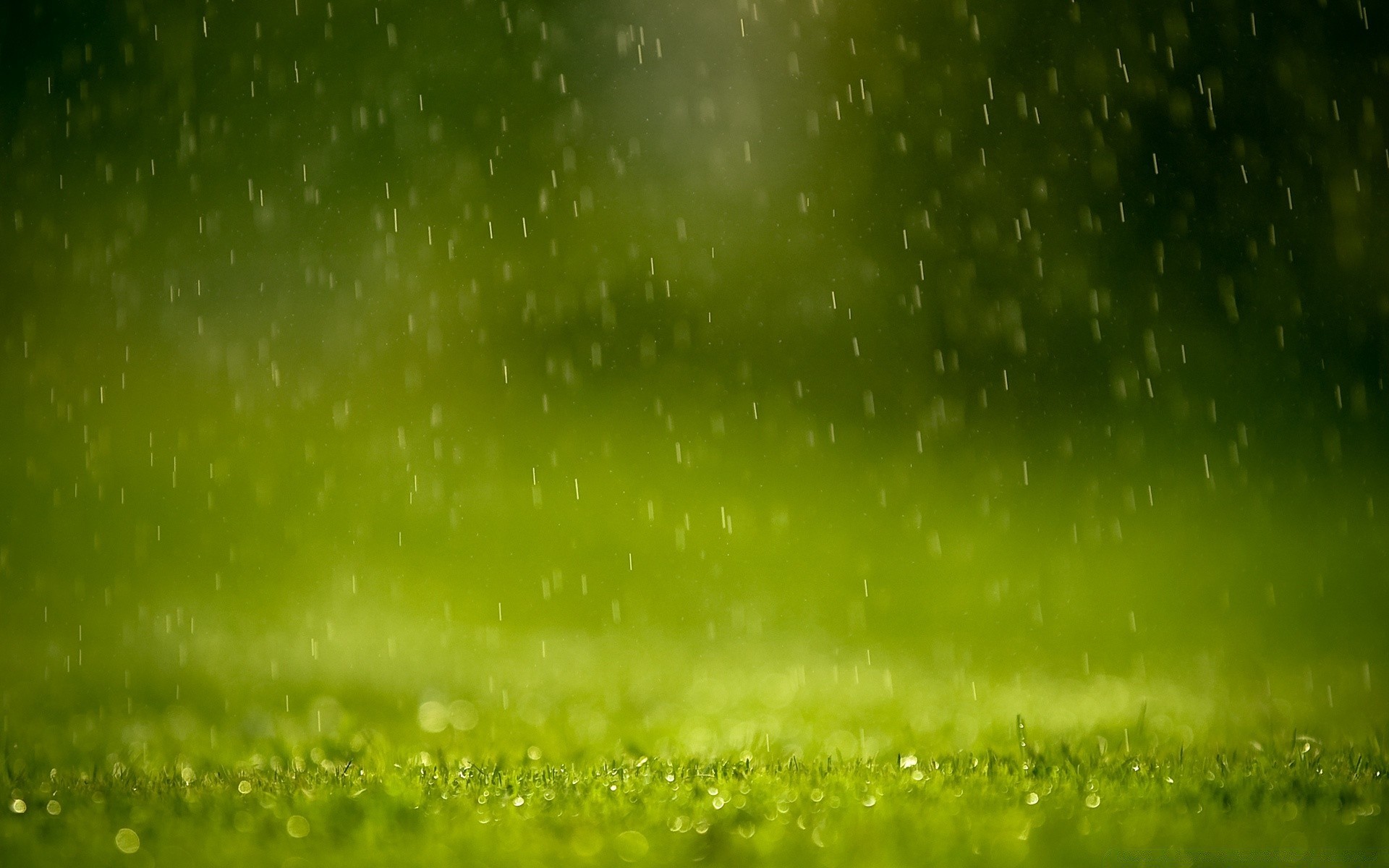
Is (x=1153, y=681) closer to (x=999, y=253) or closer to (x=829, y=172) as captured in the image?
(x=999, y=253)

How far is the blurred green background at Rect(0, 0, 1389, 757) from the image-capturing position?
901 cm

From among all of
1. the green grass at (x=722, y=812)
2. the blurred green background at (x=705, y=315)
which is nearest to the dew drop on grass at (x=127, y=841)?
the green grass at (x=722, y=812)

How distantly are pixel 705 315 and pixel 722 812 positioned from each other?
26.0ft

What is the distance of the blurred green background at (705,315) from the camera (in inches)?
355

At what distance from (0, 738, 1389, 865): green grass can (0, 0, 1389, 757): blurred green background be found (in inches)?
156

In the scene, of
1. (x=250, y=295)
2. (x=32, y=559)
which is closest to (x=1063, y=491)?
(x=250, y=295)

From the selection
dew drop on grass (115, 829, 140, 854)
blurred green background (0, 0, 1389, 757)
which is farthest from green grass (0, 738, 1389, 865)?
blurred green background (0, 0, 1389, 757)

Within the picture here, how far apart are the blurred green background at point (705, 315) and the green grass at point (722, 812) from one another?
Answer: 397 cm

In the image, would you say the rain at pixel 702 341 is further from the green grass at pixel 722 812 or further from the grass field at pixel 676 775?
the green grass at pixel 722 812

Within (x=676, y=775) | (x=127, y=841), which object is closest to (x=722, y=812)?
(x=676, y=775)

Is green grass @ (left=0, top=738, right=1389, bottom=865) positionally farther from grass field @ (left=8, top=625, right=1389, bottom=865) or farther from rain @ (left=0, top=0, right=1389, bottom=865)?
rain @ (left=0, top=0, right=1389, bottom=865)

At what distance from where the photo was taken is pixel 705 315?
11.1 m

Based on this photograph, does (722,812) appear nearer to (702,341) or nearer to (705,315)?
(702,341)

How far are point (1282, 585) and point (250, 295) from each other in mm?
9269
